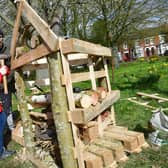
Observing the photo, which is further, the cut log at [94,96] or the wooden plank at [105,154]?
the cut log at [94,96]

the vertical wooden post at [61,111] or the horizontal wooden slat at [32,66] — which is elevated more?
the horizontal wooden slat at [32,66]

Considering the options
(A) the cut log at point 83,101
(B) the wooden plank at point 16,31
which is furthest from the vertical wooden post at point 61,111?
(B) the wooden plank at point 16,31

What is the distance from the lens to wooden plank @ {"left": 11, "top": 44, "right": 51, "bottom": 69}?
4392 millimetres

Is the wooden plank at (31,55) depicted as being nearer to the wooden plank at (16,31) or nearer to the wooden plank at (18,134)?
the wooden plank at (16,31)

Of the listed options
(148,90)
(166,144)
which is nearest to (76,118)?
(166,144)

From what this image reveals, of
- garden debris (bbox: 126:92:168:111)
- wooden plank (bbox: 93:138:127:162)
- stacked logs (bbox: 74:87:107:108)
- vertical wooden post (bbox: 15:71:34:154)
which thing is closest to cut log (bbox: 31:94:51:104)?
vertical wooden post (bbox: 15:71:34:154)

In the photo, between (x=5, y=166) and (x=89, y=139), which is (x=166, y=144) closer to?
(x=89, y=139)

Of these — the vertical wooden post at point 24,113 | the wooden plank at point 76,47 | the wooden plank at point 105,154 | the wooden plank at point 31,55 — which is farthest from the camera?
the vertical wooden post at point 24,113

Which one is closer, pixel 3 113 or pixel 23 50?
pixel 23 50

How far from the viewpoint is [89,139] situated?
501cm

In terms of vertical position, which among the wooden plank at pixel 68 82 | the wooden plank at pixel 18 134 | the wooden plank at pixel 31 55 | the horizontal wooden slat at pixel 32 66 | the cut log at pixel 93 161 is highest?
the wooden plank at pixel 31 55

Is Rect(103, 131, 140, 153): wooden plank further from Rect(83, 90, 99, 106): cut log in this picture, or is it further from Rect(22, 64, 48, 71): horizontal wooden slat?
Rect(22, 64, 48, 71): horizontal wooden slat

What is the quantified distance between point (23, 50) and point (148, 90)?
18.9 ft

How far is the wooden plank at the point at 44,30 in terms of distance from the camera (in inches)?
167
